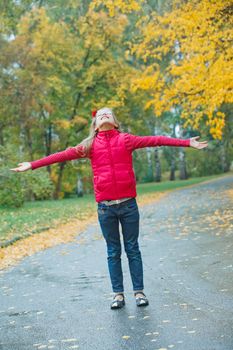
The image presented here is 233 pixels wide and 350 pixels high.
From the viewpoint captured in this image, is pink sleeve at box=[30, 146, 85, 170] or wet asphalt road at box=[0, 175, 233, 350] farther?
pink sleeve at box=[30, 146, 85, 170]

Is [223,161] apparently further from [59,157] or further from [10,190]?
[59,157]

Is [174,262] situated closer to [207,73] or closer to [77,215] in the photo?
[207,73]

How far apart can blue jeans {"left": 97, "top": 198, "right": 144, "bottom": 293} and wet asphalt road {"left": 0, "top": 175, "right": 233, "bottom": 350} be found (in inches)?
11.2

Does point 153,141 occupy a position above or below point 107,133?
below

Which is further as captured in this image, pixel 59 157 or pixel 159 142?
pixel 59 157

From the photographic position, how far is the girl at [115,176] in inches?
252

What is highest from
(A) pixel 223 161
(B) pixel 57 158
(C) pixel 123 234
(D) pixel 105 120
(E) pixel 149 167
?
(D) pixel 105 120

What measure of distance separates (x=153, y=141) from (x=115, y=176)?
1.75 feet

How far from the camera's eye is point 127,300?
21.9ft

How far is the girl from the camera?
640 centimetres

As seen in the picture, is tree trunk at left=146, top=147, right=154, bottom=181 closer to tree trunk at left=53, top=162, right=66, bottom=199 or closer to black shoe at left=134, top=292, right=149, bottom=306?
tree trunk at left=53, top=162, right=66, bottom=199

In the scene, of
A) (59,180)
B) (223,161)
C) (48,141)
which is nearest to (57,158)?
(59,180)

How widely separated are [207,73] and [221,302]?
35.2 feet

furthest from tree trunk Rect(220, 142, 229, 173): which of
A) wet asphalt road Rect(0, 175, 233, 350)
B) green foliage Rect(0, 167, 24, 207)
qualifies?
wet asphalt road Rect(0, 175, 233, 350)
